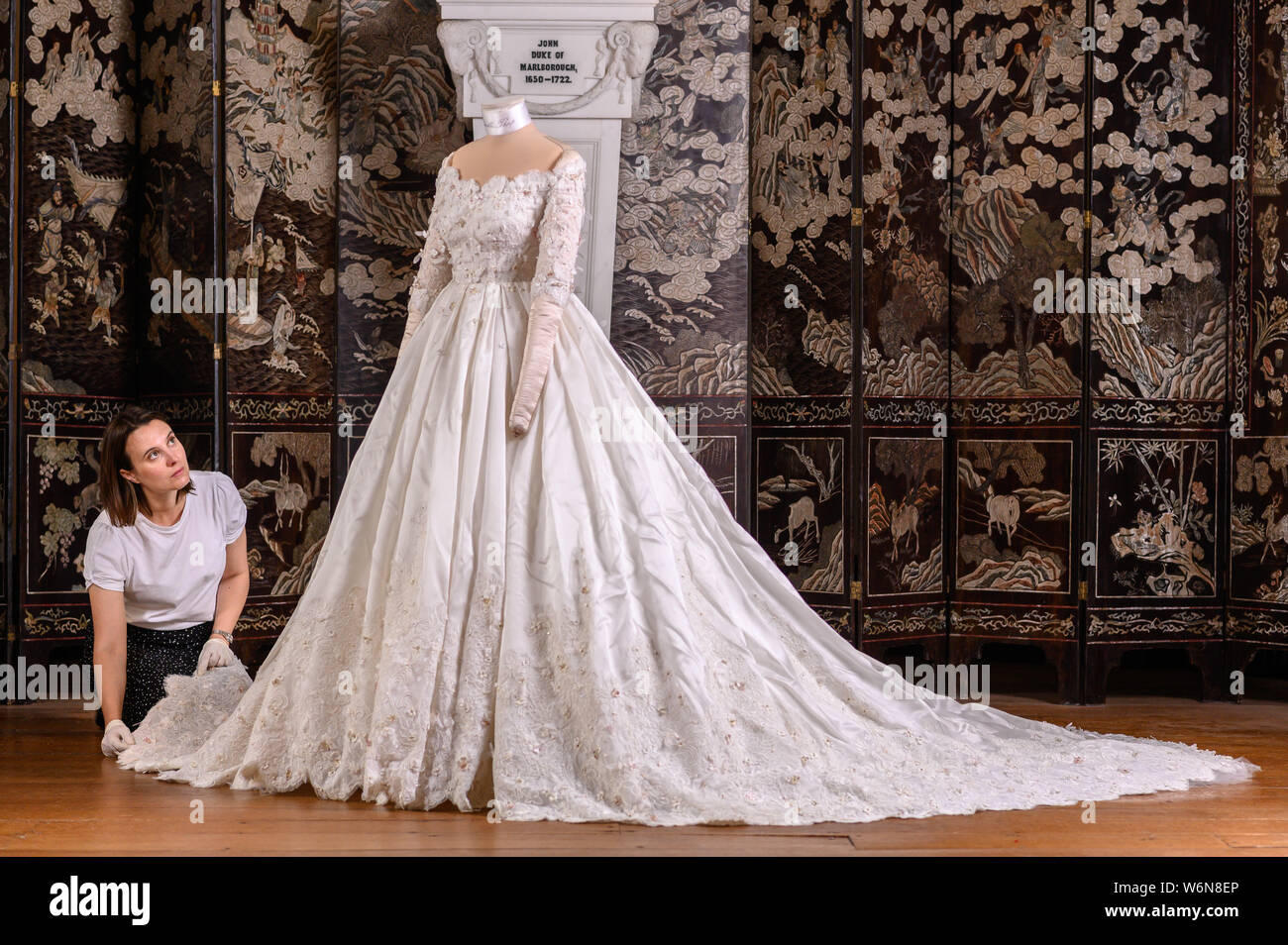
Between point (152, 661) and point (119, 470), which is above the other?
point (119, 470)

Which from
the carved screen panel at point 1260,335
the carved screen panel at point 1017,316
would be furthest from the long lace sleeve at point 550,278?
the carved screen panel at point 1260,335

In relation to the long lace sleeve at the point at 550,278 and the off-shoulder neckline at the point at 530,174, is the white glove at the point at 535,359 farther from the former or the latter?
the off-shoulder neckline at the point at 530,174

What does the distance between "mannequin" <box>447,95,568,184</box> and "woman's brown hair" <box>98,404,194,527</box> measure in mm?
1028

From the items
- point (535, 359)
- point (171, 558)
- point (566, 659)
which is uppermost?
point (535, 359)

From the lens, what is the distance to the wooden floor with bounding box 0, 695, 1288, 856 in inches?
86.4

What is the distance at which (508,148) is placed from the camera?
9.16ft

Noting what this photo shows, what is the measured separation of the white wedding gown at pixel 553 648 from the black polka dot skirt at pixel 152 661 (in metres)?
0.23

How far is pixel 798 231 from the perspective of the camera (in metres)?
4.14

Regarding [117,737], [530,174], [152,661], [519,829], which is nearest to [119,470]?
[152,661]

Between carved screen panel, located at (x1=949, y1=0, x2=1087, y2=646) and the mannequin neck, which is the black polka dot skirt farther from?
carved screen panel, located at (x1=949, y1=0, x2=1087, y2=646)

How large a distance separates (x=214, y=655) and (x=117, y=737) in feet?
0.97

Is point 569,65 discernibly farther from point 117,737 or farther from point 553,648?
→ point 117,737
